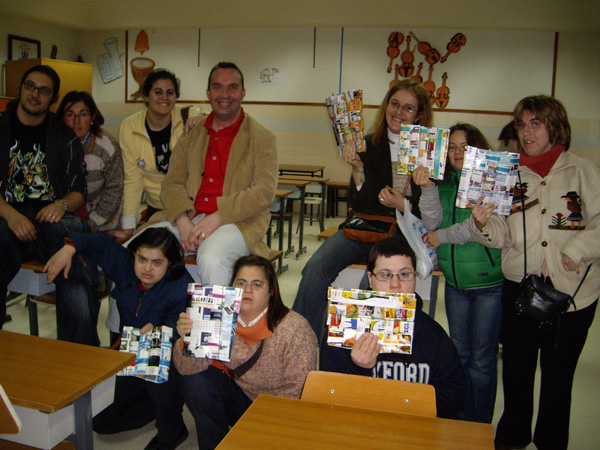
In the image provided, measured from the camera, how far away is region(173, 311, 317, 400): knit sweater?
207cm

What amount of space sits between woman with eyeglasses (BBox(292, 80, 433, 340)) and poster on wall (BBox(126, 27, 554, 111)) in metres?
6.89

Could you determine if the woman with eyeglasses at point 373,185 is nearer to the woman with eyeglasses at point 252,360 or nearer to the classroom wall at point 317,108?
the woman with eyeglasses at point 252,360

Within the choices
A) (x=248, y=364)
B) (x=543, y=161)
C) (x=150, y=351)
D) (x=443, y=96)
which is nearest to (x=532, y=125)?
(x=543, y=161)

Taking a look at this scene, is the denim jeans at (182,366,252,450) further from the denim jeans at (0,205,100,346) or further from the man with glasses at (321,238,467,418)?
the denim jeans at (0,205,100,346)

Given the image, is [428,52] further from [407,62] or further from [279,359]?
[279,359]

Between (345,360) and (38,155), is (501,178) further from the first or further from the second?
(38,155)

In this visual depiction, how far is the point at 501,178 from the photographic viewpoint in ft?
7.23

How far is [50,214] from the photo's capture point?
3.04 meters

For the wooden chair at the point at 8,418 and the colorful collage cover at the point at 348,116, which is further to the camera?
the colorful collage cover at the point at 348,116

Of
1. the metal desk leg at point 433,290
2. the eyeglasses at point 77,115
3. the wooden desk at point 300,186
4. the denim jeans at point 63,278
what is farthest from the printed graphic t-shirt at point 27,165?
the wooden desk at point 300,186

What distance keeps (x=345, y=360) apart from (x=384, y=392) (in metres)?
0.34

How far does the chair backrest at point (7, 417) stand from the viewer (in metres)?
1.20

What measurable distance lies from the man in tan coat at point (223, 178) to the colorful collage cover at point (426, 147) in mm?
904

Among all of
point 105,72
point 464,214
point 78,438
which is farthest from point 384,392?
point 105,72
